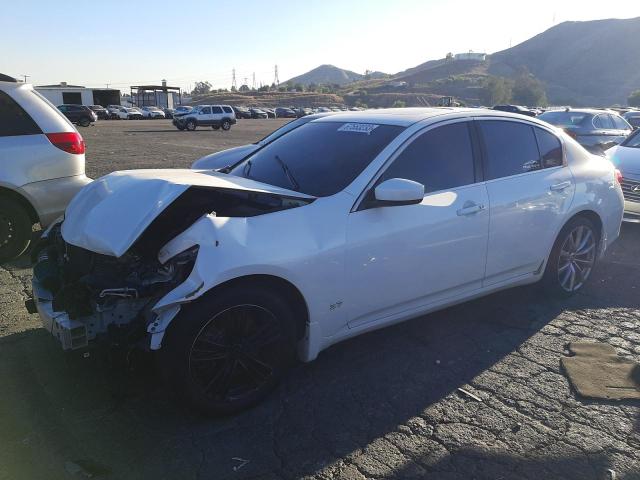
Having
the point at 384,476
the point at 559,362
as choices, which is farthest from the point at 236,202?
the point at 559,362

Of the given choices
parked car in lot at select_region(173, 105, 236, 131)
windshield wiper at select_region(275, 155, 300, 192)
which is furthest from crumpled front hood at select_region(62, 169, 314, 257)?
parked car in lot at select_region(173, 105, 236, 131)

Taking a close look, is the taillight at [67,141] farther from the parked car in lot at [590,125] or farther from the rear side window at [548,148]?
the parked car in lot at [590,125]

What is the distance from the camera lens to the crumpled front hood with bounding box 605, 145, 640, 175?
298 inches

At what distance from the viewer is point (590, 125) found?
13.4 metres

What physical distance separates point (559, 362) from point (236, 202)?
254cm

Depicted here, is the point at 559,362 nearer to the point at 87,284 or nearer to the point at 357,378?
the point at 357,378

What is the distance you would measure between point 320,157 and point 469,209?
1.15 meters

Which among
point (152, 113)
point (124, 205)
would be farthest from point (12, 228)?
point (152, 113)

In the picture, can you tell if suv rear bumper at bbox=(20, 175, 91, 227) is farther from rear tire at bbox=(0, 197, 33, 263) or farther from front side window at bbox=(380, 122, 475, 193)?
front side window at bbox=(380, 122, 475, 193)

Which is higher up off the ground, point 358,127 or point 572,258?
point 358,127

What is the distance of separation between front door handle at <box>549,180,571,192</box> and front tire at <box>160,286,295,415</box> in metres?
2.68

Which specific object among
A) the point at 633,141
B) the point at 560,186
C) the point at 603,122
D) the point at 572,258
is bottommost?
the point at 572,258

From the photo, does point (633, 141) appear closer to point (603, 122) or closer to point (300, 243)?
point (603, 122)

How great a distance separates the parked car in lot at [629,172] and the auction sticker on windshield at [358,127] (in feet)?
16.2
